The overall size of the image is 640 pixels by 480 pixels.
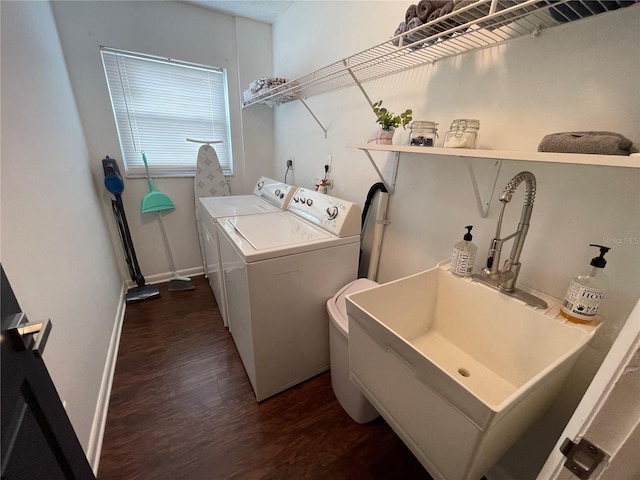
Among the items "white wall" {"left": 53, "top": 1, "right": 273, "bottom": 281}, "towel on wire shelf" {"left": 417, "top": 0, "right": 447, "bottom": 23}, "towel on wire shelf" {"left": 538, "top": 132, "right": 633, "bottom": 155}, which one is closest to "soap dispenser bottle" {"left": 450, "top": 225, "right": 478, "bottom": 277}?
"towel on wire shelf" {"left": 538, "top": 132, "right": 633, "bottom": 155}

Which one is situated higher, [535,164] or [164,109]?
[164,109]

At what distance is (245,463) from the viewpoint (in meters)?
1.23

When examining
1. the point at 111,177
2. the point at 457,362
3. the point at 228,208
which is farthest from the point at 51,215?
A: the point at 457,362

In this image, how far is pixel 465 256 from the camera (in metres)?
1.06

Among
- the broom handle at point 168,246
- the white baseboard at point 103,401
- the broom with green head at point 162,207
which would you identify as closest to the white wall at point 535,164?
the white baseboard at point 103,401

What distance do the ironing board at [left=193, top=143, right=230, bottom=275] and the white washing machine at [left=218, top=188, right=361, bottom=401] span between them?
111cm

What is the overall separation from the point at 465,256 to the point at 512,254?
0.16m

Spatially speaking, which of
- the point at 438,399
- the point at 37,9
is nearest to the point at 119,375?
the point at 438,399

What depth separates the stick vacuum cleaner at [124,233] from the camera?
218 cm

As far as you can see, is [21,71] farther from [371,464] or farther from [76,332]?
[371,464]

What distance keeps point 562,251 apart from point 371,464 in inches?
49.0

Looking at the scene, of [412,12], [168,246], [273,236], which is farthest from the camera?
[168,246]

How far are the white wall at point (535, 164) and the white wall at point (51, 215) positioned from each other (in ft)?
5.29

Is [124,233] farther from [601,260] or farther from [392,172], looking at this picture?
[601,260]
